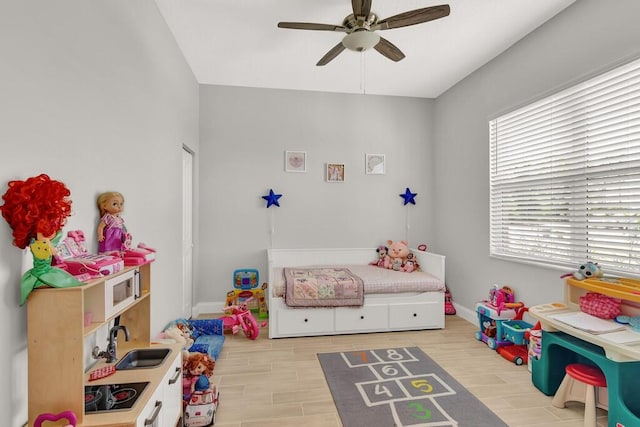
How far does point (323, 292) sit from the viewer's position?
3271mm

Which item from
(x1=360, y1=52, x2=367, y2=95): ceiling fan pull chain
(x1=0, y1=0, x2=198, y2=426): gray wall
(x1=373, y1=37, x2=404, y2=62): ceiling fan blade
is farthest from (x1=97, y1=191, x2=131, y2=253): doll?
(x1=360, y1=52, x2=367, y2=95): ceiling fan pull chain

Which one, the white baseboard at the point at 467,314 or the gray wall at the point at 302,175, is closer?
the white baseboard at the point at 467,314

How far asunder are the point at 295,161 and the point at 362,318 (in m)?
2.07

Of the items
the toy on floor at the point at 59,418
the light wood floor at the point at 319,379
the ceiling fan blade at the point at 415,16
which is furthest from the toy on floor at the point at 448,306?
the toy on floor at the point at 59,418

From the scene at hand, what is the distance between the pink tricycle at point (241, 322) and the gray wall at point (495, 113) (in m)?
2.42

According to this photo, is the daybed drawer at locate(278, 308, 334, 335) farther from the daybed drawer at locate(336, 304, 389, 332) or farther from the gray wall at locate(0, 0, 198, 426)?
the gray wall at locate(0, 0, 198, 426)

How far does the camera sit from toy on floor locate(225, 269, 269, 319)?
3814mm

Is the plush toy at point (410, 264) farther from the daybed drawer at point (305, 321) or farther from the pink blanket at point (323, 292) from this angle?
the daybed drawer at point (305, 321)

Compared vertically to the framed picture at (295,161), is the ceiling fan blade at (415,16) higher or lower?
higher

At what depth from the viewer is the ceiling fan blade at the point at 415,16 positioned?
2.08 metres

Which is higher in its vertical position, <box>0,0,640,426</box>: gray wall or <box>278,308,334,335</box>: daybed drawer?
<box>0,0,640,426</box>: gray wall

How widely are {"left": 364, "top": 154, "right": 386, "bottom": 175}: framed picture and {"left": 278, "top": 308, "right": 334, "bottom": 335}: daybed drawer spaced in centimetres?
197

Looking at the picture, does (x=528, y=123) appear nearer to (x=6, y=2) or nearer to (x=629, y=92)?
(x=629, y=92)

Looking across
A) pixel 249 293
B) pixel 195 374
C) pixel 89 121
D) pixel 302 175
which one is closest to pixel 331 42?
pixel 302 175
